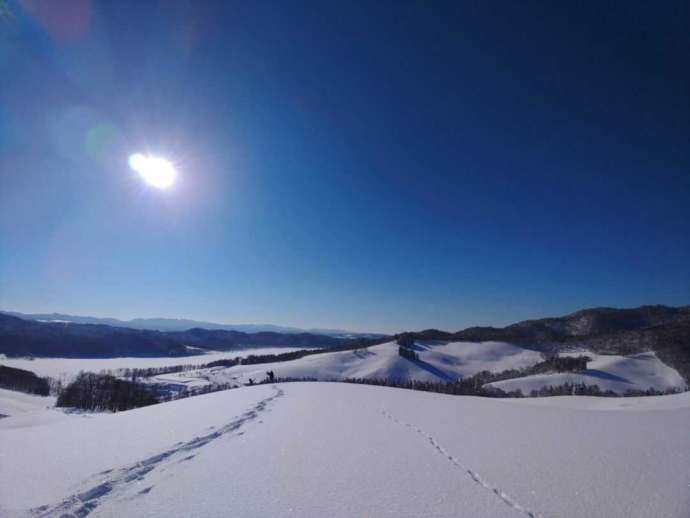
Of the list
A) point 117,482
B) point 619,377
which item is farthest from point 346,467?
point 619,377

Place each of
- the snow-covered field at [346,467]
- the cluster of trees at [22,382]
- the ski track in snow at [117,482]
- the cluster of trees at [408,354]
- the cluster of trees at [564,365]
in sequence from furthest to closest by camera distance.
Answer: the cluster of trees at [408,354] < the cluster of trees at [564,365] < the cluster of trees at [22,382] < the snow-covered field at [346,467] < the ski track in snow at [117,482]

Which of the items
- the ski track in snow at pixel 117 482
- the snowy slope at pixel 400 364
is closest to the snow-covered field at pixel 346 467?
the ski track in snow at pixel 117 482

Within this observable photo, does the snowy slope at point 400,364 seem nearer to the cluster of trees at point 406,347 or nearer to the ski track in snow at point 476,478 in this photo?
the cluster of trees at point 406,347

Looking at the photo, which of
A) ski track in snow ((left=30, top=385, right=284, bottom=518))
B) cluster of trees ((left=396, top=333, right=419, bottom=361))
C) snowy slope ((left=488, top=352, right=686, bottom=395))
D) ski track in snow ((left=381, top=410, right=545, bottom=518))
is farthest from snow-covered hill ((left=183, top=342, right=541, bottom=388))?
ski track in snow ((left=30, top=385, right=284, bottom=518))

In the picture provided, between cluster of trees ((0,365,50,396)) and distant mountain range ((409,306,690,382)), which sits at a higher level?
distant mountain range ((409,306,690,382))

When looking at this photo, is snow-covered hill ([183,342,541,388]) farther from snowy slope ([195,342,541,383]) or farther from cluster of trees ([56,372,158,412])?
cluster of trees ([56,372,158,412])

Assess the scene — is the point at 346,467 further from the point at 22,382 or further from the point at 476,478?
the point at 22,382

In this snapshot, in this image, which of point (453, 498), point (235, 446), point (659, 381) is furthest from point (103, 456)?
point (659, 381)
